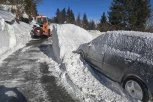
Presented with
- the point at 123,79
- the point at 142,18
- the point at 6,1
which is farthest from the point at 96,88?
the point at 142,18

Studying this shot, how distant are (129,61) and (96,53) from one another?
109 inches

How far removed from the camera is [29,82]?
9938 millimetres

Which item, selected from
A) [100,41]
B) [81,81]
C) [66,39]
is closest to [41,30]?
[66,39]

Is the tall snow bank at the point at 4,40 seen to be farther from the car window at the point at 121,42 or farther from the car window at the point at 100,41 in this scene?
the car window at the point at 121,42

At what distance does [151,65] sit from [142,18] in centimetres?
4614

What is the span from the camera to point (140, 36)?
8.77 meters

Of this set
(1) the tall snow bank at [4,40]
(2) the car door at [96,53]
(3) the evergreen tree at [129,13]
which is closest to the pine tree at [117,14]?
(3) the evergreen tree at [129,13]

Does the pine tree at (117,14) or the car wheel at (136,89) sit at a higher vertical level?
the pine tree at (117,14)

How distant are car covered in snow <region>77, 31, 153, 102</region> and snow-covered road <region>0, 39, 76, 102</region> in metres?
1.69

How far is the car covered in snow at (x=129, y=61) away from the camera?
779 centimetres

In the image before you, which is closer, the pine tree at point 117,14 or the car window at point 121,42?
the car window at point 121,42

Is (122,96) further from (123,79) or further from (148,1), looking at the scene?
(148,1)

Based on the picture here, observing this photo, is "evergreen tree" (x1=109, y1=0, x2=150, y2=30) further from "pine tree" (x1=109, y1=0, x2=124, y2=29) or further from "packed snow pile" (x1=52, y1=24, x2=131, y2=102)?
"packed snow pile" (x1=52, y1=24, x2=131, y2=102)

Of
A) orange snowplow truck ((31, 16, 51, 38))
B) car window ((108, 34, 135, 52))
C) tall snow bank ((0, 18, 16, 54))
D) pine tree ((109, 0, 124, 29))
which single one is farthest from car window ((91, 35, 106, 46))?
pine tree ((109, 0, 124, 29))
